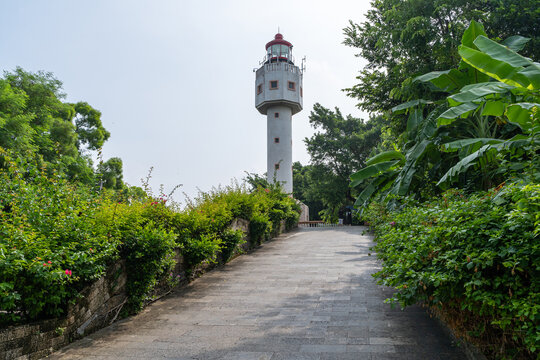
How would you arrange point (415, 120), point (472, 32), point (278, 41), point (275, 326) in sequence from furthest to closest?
1. point (278, 41)
2. point (415, 120)
3. point (472, 32)
4. point (275, 326)

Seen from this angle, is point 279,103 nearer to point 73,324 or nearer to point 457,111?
point 457,111

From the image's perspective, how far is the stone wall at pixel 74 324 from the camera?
3209mm

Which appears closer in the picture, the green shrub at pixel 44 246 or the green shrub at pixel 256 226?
the green shrub at pixel 44 246

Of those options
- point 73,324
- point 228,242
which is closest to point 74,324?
point 73,324

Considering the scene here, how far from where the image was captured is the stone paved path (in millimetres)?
3570

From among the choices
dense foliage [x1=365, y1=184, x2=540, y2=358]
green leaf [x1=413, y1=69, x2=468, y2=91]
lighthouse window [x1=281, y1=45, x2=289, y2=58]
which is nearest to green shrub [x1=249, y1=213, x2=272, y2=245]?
green leaf [x1=413, y1=69, x2=468, y2=91]

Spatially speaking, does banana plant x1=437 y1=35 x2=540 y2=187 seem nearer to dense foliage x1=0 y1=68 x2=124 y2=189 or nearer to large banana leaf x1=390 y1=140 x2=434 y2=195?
large banana leaf x1=390 y1=140 x2=434 y2=195

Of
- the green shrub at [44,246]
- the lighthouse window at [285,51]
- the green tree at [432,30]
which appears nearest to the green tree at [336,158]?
the lighthouse window at [285,51]

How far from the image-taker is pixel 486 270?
262 cm

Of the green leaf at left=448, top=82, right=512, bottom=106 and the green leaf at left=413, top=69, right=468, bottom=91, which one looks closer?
the green leaf at left=448, top=82, right=512, bottom=106

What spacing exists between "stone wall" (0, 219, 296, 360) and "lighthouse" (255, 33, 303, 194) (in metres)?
23.7

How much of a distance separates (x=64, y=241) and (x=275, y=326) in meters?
2.62

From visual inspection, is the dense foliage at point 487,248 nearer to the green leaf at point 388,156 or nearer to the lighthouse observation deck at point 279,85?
the green leaf at point 388,156

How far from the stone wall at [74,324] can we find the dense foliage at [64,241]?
117 millimetres
